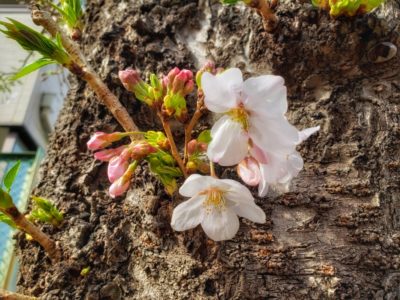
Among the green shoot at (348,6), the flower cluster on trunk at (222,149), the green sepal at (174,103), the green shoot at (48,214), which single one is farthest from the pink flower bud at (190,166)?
the green shoot at (348,6)

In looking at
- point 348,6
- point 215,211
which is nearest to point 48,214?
point 215,211

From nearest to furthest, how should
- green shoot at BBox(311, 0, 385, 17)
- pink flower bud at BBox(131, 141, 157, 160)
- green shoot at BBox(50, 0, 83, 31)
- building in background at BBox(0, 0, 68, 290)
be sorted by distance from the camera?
pink flower bud at BBox(131, 141, 157, 160), green shoot at BBox(311, 0, 385, 17), green shoot at BBox(50, 0, 83, 31), building in background at BBox(0, 0, 68, 290)

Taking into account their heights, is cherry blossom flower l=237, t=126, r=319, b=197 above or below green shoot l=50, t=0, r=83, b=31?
below

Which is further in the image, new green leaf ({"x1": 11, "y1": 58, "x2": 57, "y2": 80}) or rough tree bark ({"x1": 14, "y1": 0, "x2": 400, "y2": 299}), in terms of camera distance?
new green leaf ({"x1": 11, "y1": 58, "x2": 57, "y2": 80})

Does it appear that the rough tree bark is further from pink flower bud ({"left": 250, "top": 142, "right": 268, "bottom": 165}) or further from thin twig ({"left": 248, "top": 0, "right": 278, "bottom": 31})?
pink flower bud ({"left": 250, "top": 142, "right": 268, "bottom": 165})

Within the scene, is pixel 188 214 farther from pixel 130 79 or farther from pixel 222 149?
pixel 130 79

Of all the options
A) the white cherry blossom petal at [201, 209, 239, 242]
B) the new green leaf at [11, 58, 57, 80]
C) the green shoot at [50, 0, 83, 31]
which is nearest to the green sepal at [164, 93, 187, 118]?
the white cherry blossom petal at [201, 209, 239, 242]

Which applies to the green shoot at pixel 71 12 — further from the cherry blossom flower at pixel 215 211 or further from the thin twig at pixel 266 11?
the cherry blossom flower at pixel 215 211

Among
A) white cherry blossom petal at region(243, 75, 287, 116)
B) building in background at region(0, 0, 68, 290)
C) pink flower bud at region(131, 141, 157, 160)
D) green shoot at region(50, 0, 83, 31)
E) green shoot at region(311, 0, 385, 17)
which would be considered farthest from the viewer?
building in background at region(0, 0, 68, 290)

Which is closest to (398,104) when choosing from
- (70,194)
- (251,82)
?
(251,82)
